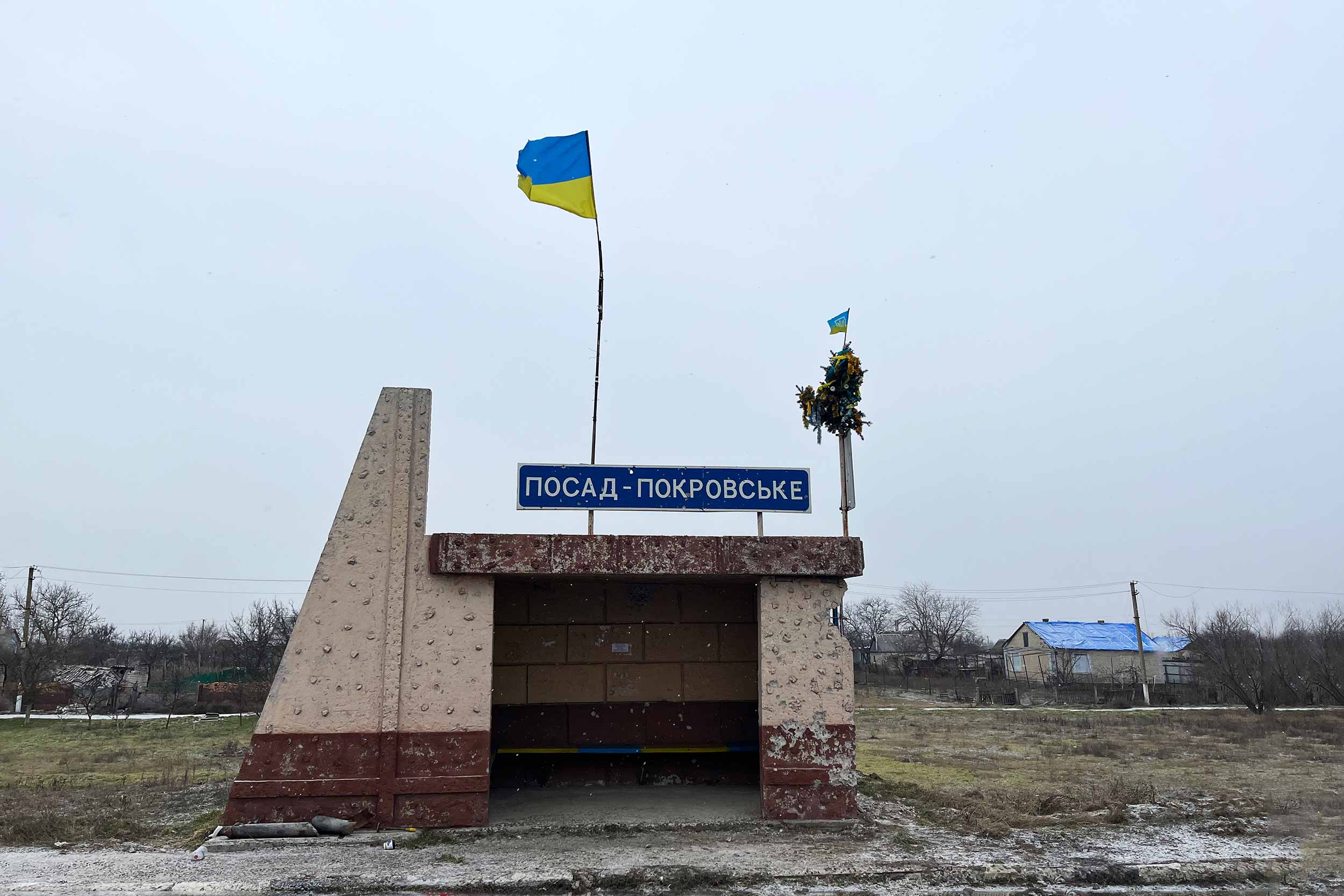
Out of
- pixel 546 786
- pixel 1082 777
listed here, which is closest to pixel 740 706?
pixel 546 786

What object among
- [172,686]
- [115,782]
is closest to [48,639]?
[172,686]

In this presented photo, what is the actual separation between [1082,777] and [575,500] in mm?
10652

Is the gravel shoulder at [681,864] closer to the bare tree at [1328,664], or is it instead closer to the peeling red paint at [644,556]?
the peeling red paint at [644,556]

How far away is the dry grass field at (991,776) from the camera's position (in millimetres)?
10227

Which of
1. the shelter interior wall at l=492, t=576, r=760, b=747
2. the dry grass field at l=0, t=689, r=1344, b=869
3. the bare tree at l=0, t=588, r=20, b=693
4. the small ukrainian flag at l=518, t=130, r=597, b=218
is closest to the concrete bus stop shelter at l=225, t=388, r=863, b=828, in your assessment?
the shelter interior wall at l=492, t=576, r=760, b=747

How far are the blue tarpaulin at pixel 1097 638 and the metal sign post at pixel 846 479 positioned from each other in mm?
53521

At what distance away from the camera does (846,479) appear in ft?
37.4

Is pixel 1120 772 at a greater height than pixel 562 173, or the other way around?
pixel 562 173

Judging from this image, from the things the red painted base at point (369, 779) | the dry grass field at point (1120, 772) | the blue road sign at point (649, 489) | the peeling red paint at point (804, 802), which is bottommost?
the dry grass field at point (1120, 772)

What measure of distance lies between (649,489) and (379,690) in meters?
3.72

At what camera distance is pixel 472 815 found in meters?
9.55

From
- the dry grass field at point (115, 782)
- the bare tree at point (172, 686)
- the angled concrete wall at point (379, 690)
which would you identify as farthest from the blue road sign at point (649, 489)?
the bare tree at point (172, 686)

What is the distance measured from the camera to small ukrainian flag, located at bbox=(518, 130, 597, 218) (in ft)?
39.5

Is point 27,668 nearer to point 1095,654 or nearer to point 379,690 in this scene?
point 379,690
